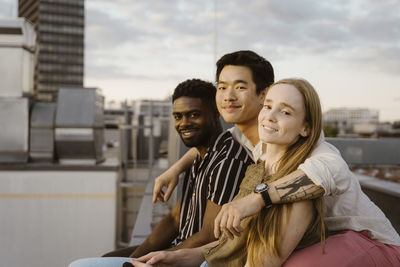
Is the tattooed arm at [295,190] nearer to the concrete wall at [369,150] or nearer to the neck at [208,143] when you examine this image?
the neck at [208,143]

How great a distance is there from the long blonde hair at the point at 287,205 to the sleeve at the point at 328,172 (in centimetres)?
6

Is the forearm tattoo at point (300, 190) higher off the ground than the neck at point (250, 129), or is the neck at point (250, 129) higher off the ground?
the neck at point (250, 129)

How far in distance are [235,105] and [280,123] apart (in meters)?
0.57

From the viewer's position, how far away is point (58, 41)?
11631cm

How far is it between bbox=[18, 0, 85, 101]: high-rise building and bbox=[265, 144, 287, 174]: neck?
387ft

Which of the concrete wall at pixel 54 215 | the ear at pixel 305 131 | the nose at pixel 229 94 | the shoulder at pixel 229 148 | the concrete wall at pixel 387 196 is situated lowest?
the concrete wall at pixel 54 215

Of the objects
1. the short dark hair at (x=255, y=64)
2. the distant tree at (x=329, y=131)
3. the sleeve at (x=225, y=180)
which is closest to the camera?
the sleeve at (x=225, y=180)

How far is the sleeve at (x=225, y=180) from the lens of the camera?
1664 millimetres

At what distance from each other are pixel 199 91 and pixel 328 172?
1.05m

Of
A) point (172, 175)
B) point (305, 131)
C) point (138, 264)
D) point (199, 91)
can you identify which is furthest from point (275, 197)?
point (172, 175)

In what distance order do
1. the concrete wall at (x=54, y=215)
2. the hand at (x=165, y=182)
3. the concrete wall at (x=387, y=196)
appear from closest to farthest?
the concrete wall at (x=387, y=196) → the hand at (x=165, y=182) → the concrete wall at (x=54, y=215)

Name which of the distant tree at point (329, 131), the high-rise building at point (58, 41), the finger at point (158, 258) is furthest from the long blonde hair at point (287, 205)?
the high-rise building at point (58, 41)

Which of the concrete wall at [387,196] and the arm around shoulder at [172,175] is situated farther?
the arm around shoulder at [172,175]

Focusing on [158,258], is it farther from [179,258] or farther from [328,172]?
[328,172]
